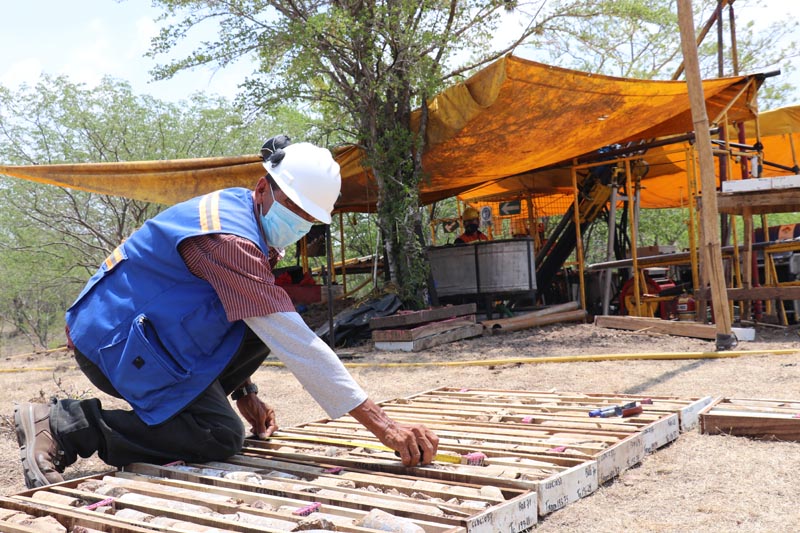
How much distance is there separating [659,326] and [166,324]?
238 inches

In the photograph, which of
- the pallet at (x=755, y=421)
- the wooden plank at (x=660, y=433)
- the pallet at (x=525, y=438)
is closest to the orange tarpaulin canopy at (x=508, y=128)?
the pallet at (x=525, y=438)

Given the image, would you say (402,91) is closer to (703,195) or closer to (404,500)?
(703,195)

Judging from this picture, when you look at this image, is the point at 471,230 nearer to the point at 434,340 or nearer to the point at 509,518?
the point at 434,340

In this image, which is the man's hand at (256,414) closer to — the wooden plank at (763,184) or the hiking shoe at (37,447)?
the hiking shoe at (37,447)

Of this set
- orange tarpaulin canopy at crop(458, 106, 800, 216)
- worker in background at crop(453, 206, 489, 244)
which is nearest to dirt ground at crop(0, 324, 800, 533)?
worker in background at crop(453, 206, 489, 244)

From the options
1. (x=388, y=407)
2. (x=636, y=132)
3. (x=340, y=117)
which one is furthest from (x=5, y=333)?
(x=388, y=407)

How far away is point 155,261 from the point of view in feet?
9.11

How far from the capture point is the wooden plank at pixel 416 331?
311 inches

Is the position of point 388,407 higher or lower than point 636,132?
lower

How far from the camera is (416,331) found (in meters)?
7.93

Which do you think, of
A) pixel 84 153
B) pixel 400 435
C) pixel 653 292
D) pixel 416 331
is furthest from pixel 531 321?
pixel 84 153

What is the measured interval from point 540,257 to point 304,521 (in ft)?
32.7

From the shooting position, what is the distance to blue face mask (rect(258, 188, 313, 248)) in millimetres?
2820

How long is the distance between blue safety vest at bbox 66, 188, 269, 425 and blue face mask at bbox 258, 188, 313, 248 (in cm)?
8
